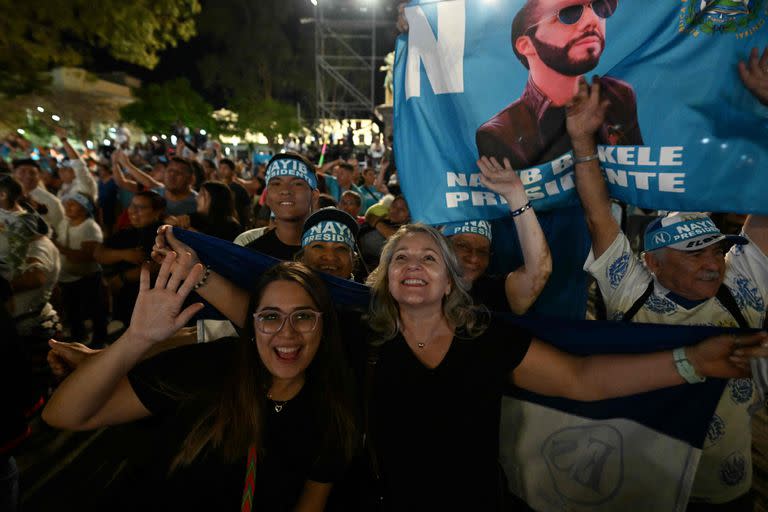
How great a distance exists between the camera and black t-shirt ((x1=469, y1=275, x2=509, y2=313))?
105 inches

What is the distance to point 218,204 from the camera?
4406 millimetres

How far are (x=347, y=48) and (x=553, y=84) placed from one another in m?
28.1

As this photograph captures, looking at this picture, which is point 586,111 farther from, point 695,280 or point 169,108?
point 169,108

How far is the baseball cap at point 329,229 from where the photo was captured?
9.79 ft

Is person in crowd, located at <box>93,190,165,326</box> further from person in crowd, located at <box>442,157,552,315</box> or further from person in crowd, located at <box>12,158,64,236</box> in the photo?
person in crowd, located at <box>442,157,552,315</box>

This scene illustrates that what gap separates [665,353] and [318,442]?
A: 149 cm

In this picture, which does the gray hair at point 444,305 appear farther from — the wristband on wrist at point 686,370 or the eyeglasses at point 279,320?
the wristband on wrist at point 686,370

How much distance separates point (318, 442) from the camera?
1881 millimetres

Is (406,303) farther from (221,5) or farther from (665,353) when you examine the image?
(221,5)

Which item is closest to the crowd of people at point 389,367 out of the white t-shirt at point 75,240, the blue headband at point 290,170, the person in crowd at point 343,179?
the blue headband at point 290,170

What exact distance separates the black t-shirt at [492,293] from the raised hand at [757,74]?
1480 mm

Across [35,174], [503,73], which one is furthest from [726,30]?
[35,174]

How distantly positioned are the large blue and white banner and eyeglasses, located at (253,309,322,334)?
115 cm

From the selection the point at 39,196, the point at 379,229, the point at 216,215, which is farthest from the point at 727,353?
the point at 39,196
